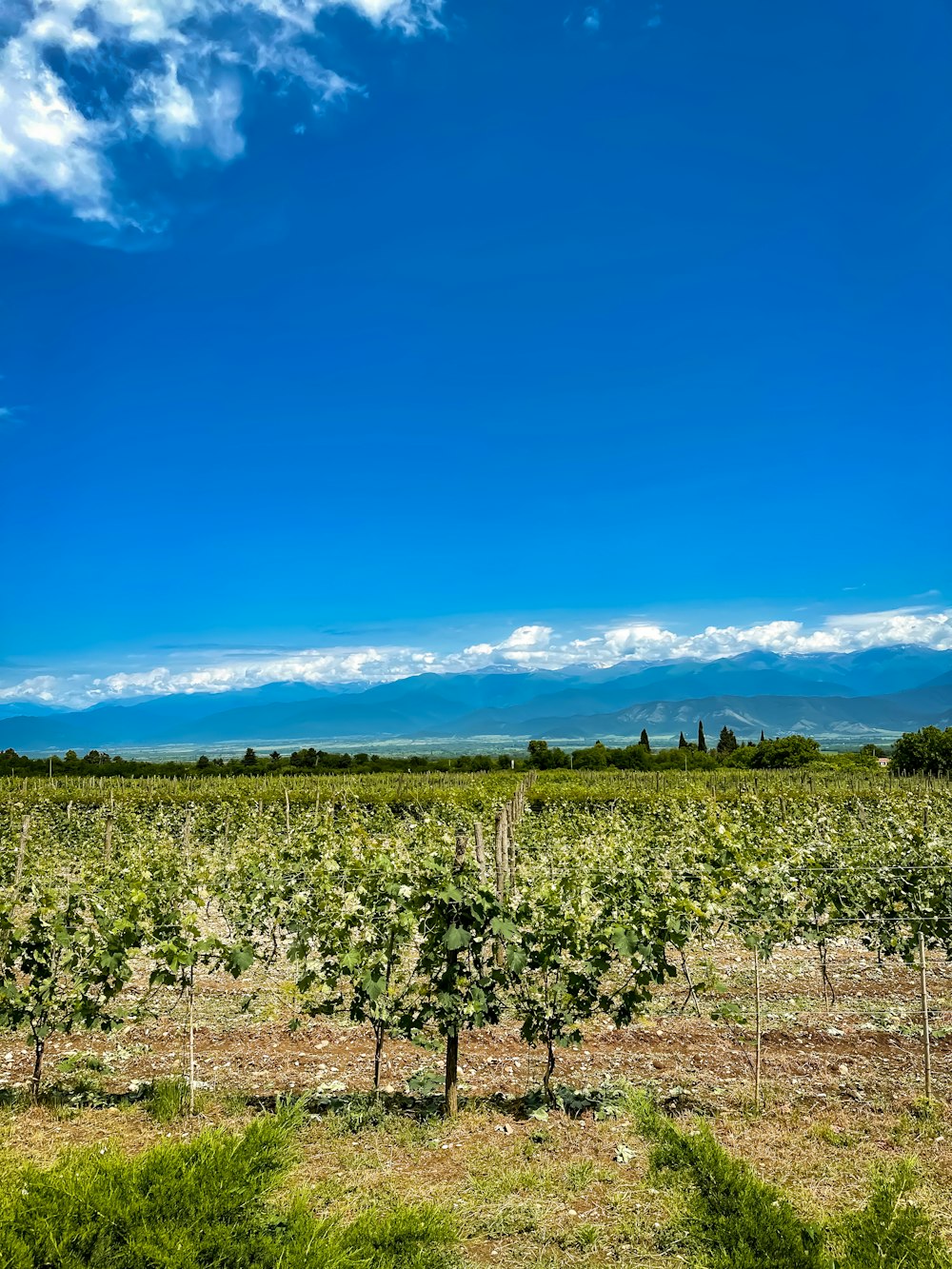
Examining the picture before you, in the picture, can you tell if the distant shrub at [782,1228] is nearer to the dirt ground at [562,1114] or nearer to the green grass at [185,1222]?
the dirt ground at [562,1114]

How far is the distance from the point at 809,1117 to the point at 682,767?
4489 cm

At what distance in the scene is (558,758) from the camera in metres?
55.2

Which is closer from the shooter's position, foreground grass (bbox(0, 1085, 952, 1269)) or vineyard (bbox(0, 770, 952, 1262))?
foreground grass (bbox(0, 1085, 952, 1269))

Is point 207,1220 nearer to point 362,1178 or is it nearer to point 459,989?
point 362,1178

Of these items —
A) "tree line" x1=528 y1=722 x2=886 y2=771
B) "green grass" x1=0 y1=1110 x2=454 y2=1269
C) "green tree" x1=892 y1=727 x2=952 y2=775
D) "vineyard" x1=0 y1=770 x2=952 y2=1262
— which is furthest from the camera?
→ "tree line" x1=528 y1=722 x2=886 y2=771

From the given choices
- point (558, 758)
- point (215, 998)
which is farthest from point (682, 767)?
point (215, 998)

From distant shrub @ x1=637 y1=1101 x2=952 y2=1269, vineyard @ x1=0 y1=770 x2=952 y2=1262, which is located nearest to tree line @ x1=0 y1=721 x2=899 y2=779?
vineyard @ x1=0 y1=770 x2=952 y2=1262

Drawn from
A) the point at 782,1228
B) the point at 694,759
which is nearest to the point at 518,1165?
the point at 782,1228

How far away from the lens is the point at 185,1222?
417cm

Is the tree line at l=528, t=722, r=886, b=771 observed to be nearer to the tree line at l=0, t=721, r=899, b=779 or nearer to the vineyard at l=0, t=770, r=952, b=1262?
the tree line at l=0, t=721, r=899, b=779

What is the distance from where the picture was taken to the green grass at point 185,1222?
3.88 m

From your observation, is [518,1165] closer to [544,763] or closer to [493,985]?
[493,985]

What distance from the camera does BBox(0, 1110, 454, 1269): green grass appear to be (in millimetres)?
3875

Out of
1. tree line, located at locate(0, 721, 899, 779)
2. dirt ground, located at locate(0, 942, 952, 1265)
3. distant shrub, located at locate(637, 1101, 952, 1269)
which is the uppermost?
tree line, located at locate(0, 721, 899, 779)
